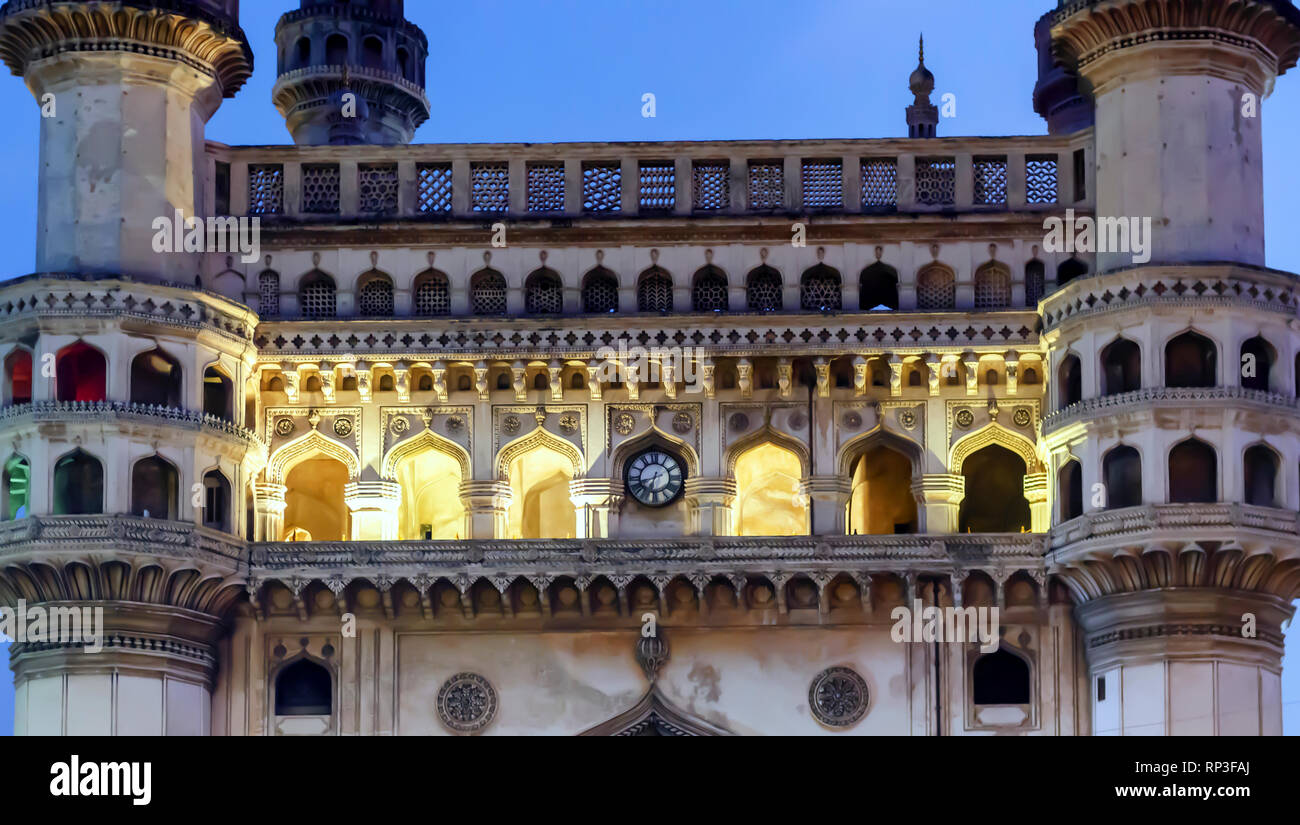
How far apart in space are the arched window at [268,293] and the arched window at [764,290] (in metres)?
6.18

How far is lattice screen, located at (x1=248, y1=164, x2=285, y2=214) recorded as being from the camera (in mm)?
43375

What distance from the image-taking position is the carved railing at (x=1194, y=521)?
1559 inches

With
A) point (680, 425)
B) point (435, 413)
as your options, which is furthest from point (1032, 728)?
point (435, 413)

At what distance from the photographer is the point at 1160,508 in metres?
39.7

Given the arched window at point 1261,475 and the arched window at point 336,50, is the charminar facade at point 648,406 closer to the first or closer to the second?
the arched window at point 1261,475

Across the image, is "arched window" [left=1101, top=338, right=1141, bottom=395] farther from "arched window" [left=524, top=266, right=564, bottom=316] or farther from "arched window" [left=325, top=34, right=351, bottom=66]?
"arched window" [left=325, top=34, right=351, bottom=66]

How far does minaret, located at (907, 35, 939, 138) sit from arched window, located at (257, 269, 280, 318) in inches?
437

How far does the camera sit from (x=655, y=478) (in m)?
42.7

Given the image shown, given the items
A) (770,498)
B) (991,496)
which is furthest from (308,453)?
(991,496)

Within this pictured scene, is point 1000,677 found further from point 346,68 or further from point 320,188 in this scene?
point 346,68

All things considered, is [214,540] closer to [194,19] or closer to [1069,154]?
[194,19]

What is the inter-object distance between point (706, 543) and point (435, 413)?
13.4 ft

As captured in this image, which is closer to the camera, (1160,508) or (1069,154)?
(1160,508)

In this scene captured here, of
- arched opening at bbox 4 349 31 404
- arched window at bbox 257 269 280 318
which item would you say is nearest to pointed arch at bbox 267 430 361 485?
arched window at bbox 257 269 280 318
